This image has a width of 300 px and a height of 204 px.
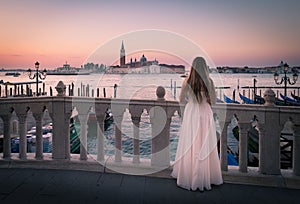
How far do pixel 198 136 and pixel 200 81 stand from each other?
2.18ft

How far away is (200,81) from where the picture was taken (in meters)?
3.54

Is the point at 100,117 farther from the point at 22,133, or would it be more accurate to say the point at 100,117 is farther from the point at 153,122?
the point at 22,133

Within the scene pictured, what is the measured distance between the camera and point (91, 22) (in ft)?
32.4

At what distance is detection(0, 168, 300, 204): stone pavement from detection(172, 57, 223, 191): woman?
6.0 inches

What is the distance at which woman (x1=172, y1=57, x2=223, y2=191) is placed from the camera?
3.52 metres

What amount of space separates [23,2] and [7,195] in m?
8.88

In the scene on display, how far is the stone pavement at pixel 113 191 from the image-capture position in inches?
127

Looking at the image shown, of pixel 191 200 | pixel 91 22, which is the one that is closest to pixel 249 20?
pixel 91 22

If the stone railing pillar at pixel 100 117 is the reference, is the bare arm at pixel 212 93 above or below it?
above

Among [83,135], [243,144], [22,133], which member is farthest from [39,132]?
[243,144]

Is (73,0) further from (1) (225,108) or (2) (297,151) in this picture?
(2) (297,151)

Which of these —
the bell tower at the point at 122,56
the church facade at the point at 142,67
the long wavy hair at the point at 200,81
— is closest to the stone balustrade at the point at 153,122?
the long wavy hair at the point at 200,81

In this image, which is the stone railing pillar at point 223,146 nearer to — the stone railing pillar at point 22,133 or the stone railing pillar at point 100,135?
the stone railing pillar at point 100,135

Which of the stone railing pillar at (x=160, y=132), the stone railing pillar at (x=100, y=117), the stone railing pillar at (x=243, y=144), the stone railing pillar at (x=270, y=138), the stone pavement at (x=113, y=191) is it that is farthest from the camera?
the stone railing pillar at (x=100, y=117)
